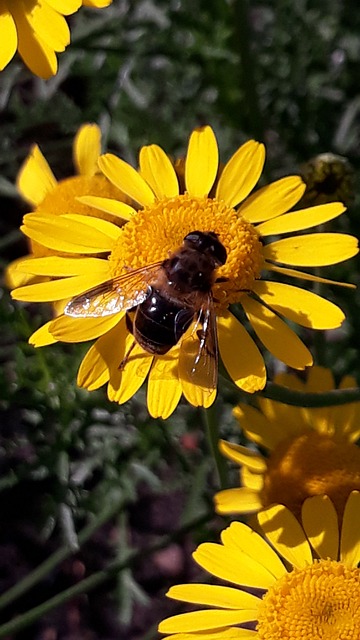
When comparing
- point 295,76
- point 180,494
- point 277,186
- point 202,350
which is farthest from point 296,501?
point 295,76

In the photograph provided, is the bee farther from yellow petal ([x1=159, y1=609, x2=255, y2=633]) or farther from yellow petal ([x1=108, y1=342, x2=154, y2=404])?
yellow petal ([x1=159, y1=609, x2=255, y2=633])

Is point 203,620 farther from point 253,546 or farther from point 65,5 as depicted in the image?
point 65,5

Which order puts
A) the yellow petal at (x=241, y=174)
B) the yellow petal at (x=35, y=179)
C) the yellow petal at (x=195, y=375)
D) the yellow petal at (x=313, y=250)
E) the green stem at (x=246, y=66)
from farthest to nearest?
the green stem at (x=246, y=66)
the yellow petal at (x=35, y=179)
the yellow petal at (x=241, y=174)
the yellow petal at (x=313, y=250)
the yellow petal at (x=195, y=375)

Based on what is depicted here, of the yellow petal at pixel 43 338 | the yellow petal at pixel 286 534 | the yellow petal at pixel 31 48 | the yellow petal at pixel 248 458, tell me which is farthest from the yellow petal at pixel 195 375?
the yellow petal at pixel 31 48

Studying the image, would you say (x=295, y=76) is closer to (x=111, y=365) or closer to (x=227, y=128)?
(x=227, y=128)

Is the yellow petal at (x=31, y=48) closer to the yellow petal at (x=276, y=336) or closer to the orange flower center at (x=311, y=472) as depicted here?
the yellow petal at (x=276, y=336)

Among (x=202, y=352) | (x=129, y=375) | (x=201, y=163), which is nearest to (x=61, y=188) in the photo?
(x=201, y=163)

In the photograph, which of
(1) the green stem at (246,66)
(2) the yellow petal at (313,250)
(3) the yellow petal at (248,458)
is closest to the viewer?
(2) the yellow petal at (313,250)
